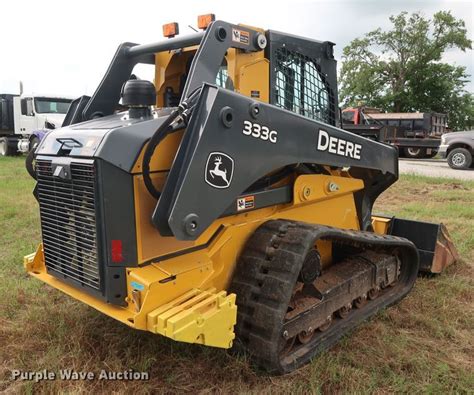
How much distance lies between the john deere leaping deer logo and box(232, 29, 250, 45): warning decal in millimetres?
952

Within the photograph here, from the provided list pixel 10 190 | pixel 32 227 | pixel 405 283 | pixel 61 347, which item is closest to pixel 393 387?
pixel 405 283

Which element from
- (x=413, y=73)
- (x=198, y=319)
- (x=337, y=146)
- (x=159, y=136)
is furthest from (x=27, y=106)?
(x=413, y=73)

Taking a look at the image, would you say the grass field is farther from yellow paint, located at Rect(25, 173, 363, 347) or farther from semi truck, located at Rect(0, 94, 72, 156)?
semi truck, located at Rect(0, 94, 72, 156)

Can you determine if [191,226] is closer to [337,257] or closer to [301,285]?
[301,285]

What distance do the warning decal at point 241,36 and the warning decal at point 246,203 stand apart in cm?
104

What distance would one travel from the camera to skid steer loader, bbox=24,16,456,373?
249 centimetres

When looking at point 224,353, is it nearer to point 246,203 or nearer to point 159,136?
point 246,203

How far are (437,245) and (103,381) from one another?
3426 mm

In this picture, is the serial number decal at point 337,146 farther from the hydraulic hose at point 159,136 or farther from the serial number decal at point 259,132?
the hydraulic hose at point 159,136

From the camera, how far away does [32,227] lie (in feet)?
21.6

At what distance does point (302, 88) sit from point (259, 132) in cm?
112

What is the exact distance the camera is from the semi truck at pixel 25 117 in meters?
16.8

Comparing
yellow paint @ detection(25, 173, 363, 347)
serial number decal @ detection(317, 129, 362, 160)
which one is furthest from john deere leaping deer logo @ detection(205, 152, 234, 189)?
serial number decal @ detection(317, 129, 362, 160)

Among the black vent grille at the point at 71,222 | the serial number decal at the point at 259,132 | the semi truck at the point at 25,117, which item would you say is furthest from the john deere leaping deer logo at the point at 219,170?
the semi truck at the point at 25,117
